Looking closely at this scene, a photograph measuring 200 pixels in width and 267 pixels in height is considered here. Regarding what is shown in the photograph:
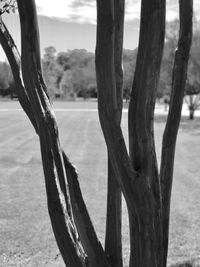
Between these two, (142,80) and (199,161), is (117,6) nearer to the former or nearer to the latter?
(142,80)

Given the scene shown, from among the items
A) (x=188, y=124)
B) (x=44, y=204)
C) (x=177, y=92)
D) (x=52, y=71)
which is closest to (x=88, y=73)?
(x=52, y=71)

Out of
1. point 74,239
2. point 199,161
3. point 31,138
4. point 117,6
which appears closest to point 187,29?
point 117,6

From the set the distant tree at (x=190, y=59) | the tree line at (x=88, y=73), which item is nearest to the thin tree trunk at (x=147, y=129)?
the tree line at (x=88, y=73)

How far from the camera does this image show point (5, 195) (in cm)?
955

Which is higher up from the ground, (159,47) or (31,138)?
(159,47)

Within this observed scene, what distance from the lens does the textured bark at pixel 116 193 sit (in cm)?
318

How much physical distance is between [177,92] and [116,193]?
868mm

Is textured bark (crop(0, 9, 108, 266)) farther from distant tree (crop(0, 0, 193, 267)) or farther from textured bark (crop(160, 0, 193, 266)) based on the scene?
textured bark (crop(160, 0, 193, 266))

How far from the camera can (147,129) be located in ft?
9.80

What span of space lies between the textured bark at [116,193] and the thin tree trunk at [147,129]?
187mm

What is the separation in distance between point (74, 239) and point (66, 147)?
15.2 metres

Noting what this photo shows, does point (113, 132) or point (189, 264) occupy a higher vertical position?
point (113, 132)

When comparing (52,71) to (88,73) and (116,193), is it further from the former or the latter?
(116,193)

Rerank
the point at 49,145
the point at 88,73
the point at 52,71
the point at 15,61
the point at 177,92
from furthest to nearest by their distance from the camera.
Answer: the point at 52,71 < the point at 88,73 < the point at 177,92 < the point at 15,61 < the point at 49,145
